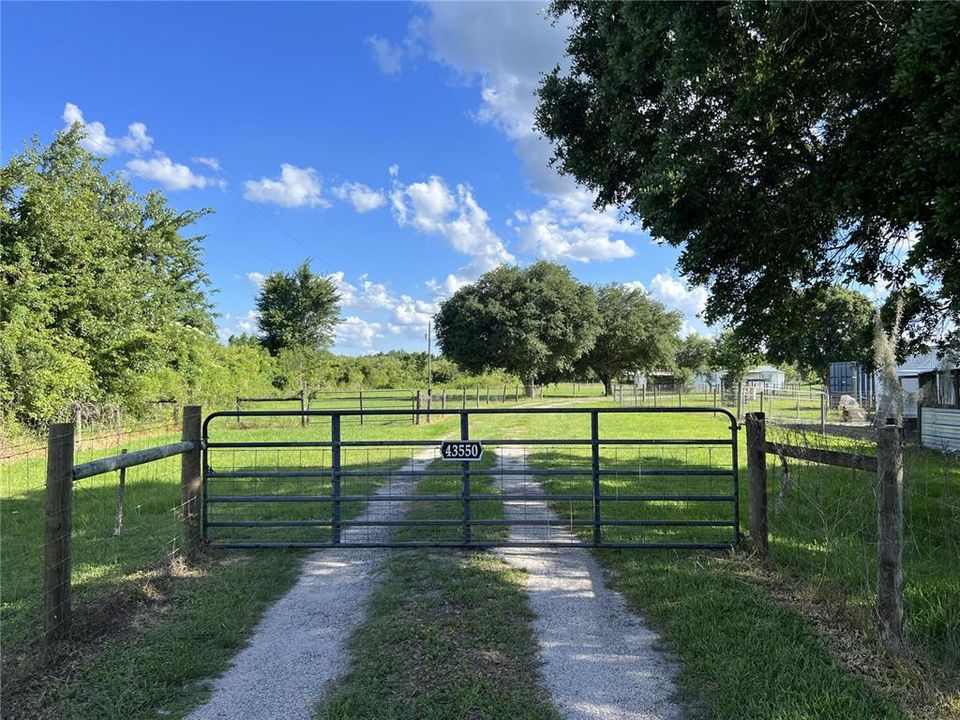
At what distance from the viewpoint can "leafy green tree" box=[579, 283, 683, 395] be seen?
5338cm

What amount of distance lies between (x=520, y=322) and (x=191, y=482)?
129 ft

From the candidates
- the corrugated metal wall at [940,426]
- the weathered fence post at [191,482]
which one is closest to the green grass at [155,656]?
the weathered fence post at [191,482]

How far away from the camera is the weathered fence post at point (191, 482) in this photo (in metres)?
5.62

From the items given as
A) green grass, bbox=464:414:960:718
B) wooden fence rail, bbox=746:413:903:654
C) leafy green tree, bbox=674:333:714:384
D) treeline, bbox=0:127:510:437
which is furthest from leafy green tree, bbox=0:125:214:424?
leafy green tree, bbox=674:333:714:384

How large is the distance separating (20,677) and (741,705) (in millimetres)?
3836

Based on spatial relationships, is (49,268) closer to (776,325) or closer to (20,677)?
(20,677)

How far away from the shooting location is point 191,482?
5.77 meters

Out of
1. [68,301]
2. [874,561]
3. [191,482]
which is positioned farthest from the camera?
[68,301]

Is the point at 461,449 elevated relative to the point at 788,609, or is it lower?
elevated

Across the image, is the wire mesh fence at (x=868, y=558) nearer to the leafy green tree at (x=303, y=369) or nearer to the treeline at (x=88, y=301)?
the treeline at (x=88, y=301)

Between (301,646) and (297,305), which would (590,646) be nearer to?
(301,646)

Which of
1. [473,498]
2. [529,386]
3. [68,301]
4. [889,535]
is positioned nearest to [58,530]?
[473,498]

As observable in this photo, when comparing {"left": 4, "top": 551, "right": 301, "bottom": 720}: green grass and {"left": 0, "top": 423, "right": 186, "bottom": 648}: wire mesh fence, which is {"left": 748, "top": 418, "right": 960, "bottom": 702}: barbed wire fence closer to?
{"left": 4, "top": 551, "right": 301, "bottom": 720}: green grass

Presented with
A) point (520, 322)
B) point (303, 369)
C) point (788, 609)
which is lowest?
point (788, 609)
